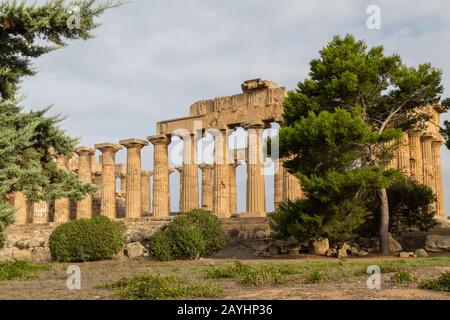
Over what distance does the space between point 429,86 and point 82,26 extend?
1635 centimetres

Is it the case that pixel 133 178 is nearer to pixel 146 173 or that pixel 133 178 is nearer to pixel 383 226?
pixel 146 173

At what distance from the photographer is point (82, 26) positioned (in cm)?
1483

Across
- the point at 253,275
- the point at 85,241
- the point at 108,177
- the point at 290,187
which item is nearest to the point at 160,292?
the point at 253,275

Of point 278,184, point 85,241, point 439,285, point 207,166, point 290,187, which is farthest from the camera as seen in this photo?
point 207,166

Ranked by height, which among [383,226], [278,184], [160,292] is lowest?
[160,292]

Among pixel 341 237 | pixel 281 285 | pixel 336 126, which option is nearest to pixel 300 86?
pixel 336 126

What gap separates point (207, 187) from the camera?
44.8 m

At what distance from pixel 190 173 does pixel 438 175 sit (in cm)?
1710

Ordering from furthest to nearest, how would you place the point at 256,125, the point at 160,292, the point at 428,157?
1. the point at 428,157
2. the point at 256,125
3. the point at 160,292

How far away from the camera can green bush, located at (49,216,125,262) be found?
79.0ft

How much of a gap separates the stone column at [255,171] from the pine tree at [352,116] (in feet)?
29.8

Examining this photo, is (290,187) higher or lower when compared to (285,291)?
higher

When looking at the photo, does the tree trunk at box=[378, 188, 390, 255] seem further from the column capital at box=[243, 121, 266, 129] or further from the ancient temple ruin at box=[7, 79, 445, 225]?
the column capital at box=[243, 121, 266, 129]

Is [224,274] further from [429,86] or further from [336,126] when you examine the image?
[429,86]
